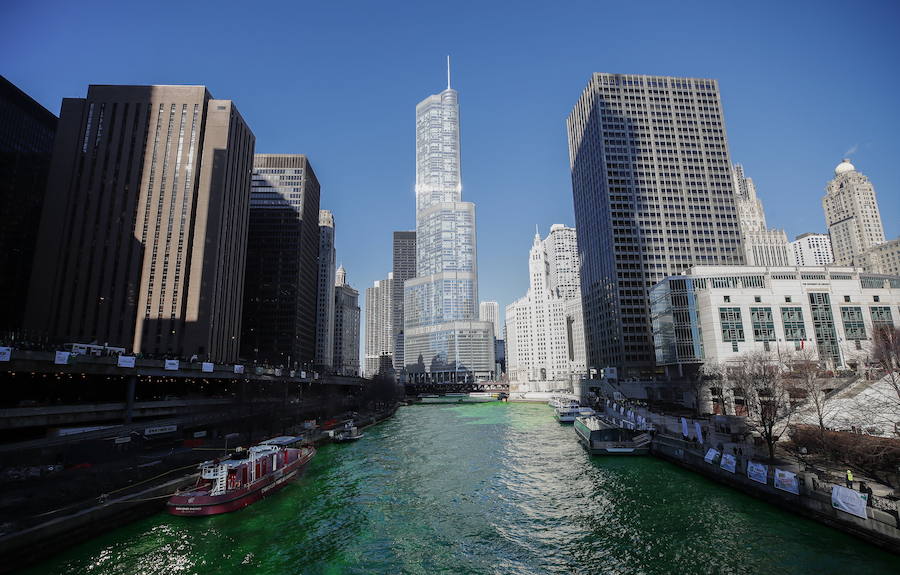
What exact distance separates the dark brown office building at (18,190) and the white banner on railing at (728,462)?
143779 mm

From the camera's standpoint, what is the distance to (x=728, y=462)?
4138 centimetres

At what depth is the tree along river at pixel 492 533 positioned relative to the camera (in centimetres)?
2680

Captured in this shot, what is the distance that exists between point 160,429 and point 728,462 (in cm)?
6847

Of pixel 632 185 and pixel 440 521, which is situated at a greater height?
pixel 632 185

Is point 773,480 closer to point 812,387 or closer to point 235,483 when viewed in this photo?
point 812,387

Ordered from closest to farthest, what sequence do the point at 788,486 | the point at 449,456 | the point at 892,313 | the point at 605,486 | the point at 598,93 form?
1. the point at 788,486
2. the point at 605,486
3. the point at 449,456
4. the point at 892,313
5. the point at 598,93

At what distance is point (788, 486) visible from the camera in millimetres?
33594

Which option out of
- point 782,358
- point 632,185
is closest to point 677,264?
point 632,185

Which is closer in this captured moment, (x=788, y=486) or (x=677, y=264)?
(x=788, y=486)

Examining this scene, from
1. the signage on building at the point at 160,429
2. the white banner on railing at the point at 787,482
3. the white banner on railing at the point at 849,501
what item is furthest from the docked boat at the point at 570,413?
the signage on building at the point at 160,429

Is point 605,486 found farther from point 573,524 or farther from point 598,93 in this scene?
point 598,93

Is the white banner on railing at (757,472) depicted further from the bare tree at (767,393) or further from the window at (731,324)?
the window at (731,324)

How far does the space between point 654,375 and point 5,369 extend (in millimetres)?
146741

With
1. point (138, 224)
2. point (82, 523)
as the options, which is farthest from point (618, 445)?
point (138, 224)
